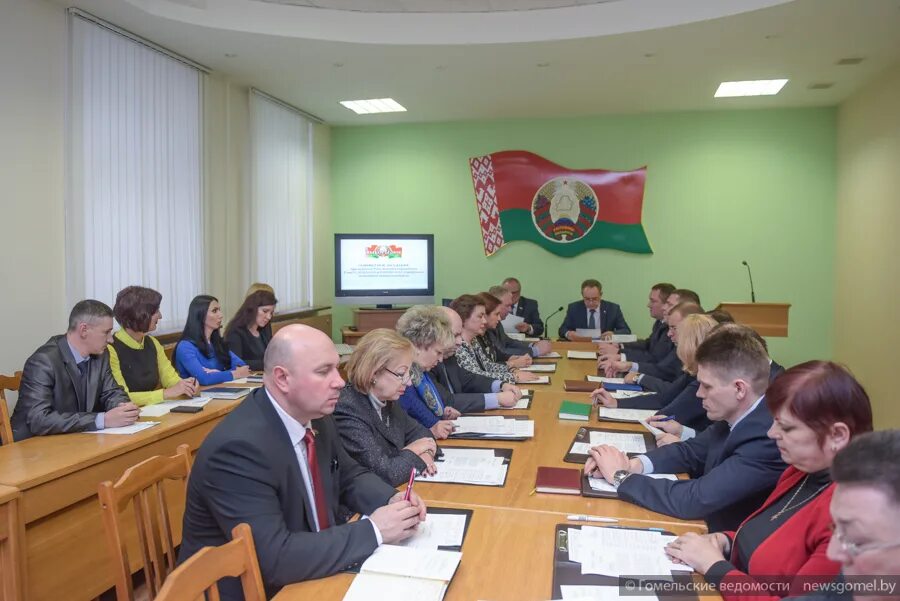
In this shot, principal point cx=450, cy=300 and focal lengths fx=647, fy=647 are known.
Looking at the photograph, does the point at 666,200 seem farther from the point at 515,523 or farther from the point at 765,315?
the point at 515,523

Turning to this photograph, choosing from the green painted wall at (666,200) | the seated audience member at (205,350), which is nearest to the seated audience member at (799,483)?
the seated audience member at (205,350)

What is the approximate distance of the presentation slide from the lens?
7879 millimetres

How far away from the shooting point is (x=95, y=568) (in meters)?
2.74

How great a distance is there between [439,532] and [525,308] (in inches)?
243

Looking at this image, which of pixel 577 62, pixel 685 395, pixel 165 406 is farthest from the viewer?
pixel 577 62

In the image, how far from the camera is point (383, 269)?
7.96m

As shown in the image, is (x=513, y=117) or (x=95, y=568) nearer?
(x=95, y=568)

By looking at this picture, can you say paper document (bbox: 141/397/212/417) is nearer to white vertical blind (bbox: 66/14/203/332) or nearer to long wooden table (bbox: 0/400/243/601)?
long wooden table (bbox: 0/400/243/601)

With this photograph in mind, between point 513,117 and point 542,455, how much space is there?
20.3 feet

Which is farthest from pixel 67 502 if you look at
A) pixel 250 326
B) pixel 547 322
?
pixel 547 322

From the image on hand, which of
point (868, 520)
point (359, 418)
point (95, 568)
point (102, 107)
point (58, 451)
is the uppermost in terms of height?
point (102, 107)

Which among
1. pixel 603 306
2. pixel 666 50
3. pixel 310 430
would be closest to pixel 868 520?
pixel 310 430

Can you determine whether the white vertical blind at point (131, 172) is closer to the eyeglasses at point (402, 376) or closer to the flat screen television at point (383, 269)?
the flat screen television at point (383, 269)

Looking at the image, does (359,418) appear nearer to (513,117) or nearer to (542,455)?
(542,455)
